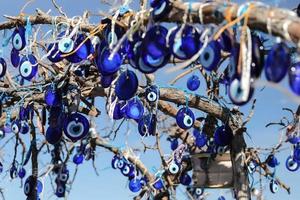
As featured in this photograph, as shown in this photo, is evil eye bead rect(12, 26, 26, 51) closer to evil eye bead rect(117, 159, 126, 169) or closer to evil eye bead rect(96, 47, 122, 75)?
evil eye bead rect(96, 47, 122, 75)

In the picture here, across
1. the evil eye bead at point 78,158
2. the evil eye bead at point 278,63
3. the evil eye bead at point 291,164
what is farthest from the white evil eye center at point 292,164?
the evil eye bead at point 278,63

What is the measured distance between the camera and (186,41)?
8.32 feet

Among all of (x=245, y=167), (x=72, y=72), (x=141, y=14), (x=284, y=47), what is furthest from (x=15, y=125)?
(x=284, y=47)

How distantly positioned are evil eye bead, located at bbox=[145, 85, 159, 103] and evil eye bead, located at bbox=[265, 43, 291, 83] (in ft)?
9.50

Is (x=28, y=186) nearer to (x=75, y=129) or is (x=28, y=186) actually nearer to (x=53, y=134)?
(x=53, y=134)

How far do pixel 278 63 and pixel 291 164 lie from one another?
140 inches

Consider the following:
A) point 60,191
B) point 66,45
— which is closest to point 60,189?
point 60,191

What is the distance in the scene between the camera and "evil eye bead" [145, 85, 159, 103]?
4.98 m

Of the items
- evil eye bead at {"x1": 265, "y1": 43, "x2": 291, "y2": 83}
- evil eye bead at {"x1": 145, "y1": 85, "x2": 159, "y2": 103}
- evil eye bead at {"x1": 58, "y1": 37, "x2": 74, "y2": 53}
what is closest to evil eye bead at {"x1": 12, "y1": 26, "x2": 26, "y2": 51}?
evil eye bead at {"x1": 58, "y1": 37, "x2": 74, "y2": 53}

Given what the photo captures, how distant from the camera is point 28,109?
513 cm

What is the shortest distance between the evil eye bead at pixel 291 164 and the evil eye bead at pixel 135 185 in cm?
159

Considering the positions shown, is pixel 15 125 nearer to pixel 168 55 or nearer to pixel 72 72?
pixel 72 72

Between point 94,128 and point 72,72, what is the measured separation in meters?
1.76

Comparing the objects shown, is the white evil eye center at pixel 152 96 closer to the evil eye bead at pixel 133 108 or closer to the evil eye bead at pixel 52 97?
the evil eye bead at pixel 133 108
